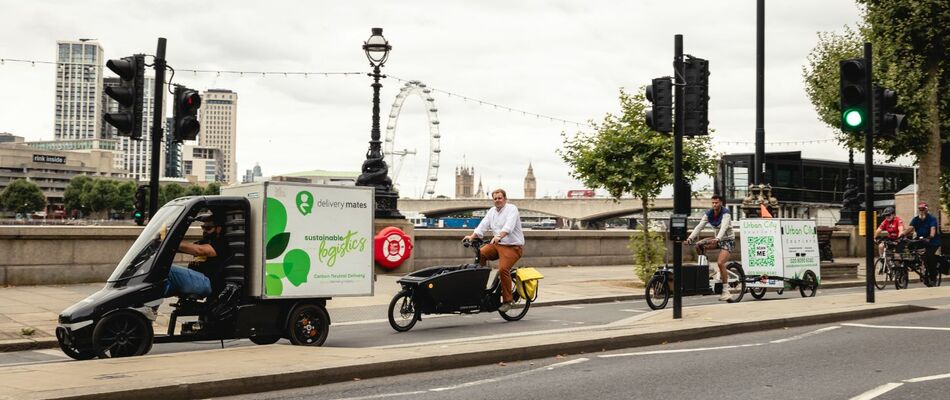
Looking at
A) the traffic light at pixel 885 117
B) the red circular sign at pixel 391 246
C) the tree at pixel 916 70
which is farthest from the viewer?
the tree at pixel 916 70

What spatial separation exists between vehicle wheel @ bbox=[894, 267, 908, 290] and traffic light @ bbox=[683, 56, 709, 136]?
946 centimetres

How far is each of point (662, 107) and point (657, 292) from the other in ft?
12.2

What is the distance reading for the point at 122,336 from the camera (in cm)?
837

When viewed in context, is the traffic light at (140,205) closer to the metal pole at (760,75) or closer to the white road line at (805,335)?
the white road line at (805,335)

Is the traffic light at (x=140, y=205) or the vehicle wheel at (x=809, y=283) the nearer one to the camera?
the traffic light at (x=140, y=205)

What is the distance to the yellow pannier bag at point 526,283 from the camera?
12.5m

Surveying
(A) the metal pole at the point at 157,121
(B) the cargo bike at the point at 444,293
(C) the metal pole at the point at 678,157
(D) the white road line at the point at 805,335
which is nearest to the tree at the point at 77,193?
(A) the metal pole at the point at 157,121

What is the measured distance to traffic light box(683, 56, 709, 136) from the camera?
37.4 ft

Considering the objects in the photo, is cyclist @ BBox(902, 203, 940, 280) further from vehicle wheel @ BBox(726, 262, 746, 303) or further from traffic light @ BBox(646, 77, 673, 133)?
traffic light @ BBox(646, 77, 673, 133)

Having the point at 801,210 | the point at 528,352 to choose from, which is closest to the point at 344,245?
the point at 528,352

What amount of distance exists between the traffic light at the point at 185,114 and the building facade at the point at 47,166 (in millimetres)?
161409

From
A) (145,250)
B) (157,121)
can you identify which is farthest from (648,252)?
(145,250)

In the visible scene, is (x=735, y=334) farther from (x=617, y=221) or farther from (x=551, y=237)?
(x=617, y=221)

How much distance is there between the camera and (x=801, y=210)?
5959 centimetres
